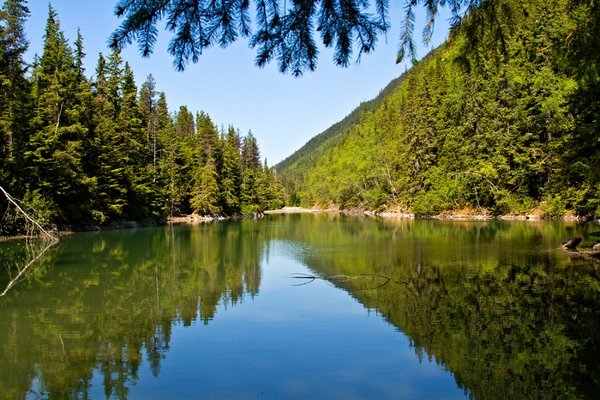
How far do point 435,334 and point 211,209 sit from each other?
5627 centimetres

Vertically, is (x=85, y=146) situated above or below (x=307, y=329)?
above

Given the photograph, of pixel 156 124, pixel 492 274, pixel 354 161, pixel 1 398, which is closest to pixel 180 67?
pixel 1 398

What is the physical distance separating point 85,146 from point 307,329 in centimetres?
3351

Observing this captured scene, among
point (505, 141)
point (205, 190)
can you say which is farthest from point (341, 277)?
point (205, 190)

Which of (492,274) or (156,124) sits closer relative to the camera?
(492,274)

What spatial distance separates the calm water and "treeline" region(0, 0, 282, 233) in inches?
499

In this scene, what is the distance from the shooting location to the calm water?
7770 millimetres

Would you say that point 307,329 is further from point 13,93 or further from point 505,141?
point 505,141

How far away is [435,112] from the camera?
212 ft

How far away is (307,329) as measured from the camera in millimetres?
11156

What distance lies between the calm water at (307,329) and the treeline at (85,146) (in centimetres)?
1267

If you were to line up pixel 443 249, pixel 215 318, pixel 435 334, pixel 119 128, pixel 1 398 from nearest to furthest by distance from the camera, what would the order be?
1. pixel 1 398
2. pixel 435 334
3. pixel 215 318
4. pixel 443 249
5. pixel 119 128

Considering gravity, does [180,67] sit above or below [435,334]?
above

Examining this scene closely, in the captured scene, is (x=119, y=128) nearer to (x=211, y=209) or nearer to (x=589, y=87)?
(x=211, y=209)
